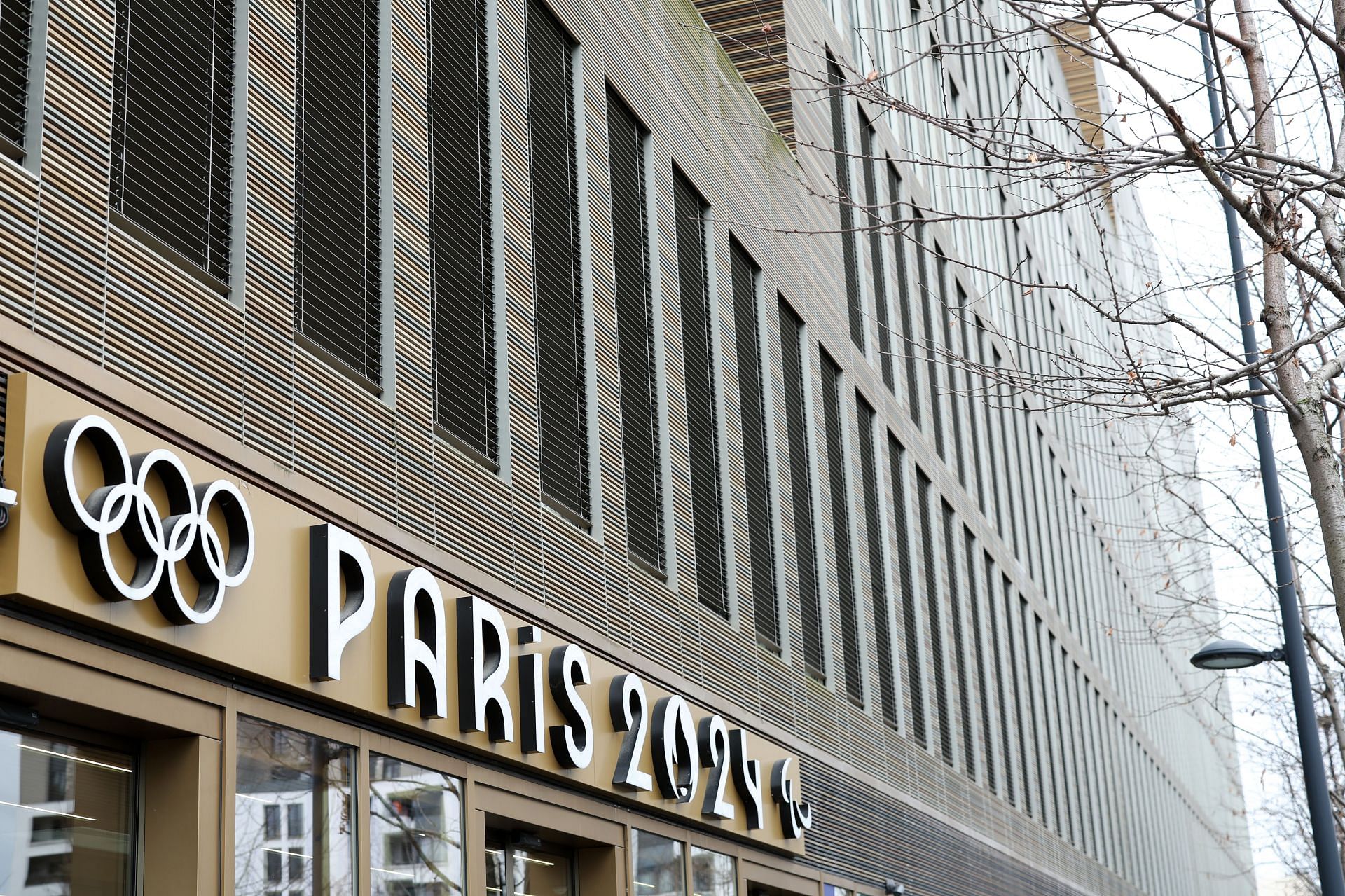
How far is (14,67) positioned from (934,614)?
20.8m

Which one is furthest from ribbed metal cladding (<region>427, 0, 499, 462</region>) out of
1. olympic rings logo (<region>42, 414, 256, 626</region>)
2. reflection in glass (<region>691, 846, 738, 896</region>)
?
reflection in glass (<region>691, 846, 738, 896</region>)

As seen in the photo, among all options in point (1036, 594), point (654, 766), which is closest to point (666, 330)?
point (654, 766)

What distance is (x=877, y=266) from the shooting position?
26469 millimetres

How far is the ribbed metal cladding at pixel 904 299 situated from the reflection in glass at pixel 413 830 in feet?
58.2

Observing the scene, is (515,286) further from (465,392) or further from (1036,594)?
(1036,594)

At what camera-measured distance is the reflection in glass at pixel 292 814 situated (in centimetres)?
795

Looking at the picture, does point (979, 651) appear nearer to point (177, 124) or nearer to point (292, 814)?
point (292, 814)

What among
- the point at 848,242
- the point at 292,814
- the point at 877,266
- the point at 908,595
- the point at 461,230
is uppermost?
the point at 877,266

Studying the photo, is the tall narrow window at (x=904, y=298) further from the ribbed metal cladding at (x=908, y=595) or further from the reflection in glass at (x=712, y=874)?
the reflection in glass at (x=712, y=874)

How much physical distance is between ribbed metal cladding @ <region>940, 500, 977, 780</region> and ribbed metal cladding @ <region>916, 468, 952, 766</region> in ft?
2.86

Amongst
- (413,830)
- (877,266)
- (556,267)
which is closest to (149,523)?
(413,830)

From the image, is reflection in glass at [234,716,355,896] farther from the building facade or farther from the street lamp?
the street lamp

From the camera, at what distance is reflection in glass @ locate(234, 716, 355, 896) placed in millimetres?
7953

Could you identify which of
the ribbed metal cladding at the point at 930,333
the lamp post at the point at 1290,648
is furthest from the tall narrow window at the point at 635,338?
the ribbed metal cladding at the point at 930,333
